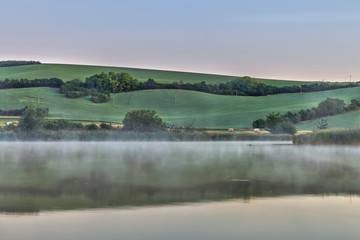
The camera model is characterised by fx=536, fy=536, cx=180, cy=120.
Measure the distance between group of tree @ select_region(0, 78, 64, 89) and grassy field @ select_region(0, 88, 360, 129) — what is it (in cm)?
379

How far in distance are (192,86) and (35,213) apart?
130 m

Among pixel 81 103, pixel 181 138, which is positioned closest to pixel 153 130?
pixel 181 138

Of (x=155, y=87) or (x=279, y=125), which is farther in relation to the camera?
(x=155, y=87)

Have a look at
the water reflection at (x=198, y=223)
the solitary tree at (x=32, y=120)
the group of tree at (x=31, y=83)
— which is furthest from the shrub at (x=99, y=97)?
the water reflection at (x=198, y=223)

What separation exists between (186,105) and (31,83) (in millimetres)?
36863

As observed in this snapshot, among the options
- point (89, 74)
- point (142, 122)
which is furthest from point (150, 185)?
point (89, 74)

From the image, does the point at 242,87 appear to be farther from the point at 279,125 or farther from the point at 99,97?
the point at 279,125

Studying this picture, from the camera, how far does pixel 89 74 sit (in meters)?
144

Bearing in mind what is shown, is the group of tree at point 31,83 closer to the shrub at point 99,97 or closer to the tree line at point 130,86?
the tree line at point 130,86

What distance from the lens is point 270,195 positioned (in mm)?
14688

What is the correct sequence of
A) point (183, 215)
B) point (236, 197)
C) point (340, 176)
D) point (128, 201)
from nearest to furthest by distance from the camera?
point (183, 215) → point (128, 201) → point (236, 197) → point (340, 176)

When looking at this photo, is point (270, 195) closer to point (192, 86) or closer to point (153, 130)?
point (153, 130)

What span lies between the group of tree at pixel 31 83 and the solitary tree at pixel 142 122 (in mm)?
54155

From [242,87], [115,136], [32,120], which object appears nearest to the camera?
[32,120]
